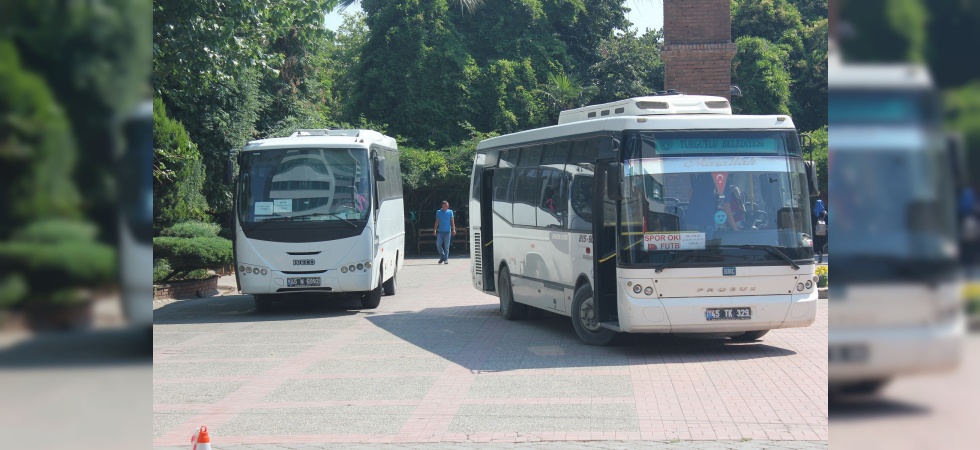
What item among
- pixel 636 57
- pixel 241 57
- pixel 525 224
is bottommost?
pixel 525 224

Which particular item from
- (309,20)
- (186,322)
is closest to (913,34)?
(186,322)

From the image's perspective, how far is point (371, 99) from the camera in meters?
40.7

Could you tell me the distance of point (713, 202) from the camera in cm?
1132

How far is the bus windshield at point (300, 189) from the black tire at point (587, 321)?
5.71 meters

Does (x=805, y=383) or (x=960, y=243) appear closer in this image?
(x=960, y=243)

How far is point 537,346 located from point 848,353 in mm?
11409

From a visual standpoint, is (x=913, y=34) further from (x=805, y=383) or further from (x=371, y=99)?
(x=371, y=99)

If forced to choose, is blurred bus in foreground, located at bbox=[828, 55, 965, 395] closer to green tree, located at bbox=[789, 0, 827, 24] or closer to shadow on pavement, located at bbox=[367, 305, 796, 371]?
shadow on pavement, located at bbox=[367, 305, 796, 371]

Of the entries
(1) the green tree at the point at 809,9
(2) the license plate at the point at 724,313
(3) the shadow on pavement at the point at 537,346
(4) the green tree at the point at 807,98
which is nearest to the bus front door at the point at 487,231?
(3) the shadow on pavement at the point at 537,346

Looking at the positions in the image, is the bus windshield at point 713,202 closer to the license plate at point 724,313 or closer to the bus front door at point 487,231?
the license plate at point 724,313

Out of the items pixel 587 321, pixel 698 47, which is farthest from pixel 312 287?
pixel 698 47

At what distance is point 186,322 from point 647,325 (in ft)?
30.5

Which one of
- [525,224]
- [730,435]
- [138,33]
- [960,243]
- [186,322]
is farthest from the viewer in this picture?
[186,322]

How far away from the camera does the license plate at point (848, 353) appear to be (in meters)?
1.59
